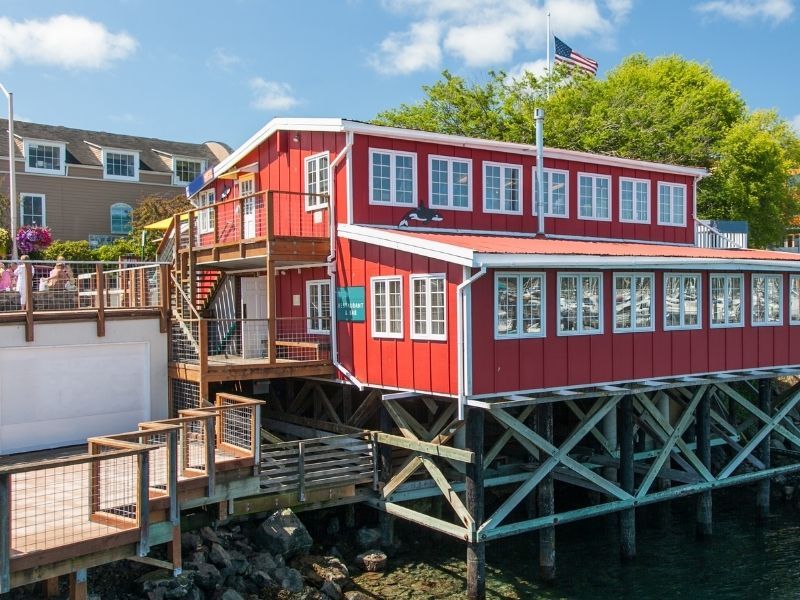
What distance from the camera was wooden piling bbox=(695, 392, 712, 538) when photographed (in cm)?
1750

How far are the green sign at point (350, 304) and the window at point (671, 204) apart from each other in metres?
10.5

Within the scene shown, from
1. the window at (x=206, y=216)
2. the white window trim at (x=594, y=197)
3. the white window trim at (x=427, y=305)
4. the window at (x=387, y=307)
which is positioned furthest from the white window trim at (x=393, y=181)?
the window at (x=206, y=216)

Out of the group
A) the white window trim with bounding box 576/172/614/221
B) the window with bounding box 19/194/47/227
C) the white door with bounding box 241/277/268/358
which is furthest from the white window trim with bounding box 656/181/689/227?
the window with bounding box 19/194/47/227

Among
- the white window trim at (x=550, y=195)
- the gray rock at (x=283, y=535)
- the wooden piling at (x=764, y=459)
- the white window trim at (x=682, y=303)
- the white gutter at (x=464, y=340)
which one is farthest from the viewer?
the white window trim at (x=550, y=195)

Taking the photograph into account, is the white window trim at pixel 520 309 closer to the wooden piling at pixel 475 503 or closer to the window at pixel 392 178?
the wooden piling at pixel 475 503

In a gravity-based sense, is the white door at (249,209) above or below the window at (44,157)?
below

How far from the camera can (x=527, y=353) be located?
14.2 metres

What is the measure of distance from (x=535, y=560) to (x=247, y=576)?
229 inches

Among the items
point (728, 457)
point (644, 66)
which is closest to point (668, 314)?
point (728, 457)

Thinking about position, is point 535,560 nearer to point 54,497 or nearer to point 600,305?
point 600,305

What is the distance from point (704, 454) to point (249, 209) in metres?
12.1

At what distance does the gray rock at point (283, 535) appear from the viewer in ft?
46.8

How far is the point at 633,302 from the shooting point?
15.8 m

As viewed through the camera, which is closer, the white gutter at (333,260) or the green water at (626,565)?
the green water at (626,565)
